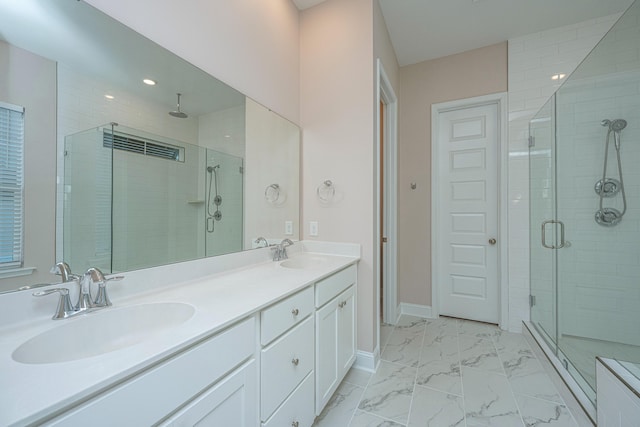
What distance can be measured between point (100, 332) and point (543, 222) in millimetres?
3020

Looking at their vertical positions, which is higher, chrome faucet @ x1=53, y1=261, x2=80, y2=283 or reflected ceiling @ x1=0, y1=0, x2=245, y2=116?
reflected ceiling @ x1=0, y1=0, x2=245, y2=116

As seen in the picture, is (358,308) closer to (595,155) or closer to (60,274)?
(60,274)

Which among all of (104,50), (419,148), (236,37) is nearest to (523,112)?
(419,148)

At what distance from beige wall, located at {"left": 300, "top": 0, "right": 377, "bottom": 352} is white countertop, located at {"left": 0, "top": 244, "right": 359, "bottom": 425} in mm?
698

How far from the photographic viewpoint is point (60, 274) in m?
0.81

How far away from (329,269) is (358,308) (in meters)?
0.61

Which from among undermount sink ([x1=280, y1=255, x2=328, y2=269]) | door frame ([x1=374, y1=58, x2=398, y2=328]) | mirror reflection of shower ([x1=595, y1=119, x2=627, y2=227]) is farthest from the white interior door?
undermount sink ([x1=280, y1=255, x2=328, y2=269])

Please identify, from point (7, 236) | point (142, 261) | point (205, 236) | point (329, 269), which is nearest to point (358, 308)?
point (329, 269)

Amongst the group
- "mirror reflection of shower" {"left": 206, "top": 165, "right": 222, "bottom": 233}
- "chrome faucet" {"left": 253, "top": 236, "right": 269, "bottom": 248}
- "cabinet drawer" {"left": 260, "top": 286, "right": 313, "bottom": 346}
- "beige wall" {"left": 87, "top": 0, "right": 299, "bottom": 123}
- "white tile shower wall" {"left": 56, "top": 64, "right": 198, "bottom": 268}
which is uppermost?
"beige wall" {"left": 87, "top": 0, "right": 299, "bottom": 123}

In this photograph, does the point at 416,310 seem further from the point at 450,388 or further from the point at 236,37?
the point at 236,37

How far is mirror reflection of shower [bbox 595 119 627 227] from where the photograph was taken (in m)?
1.67

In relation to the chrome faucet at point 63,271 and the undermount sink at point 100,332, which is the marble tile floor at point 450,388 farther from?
the chrome faucet at point 63,271

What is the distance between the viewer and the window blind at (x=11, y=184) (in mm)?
748

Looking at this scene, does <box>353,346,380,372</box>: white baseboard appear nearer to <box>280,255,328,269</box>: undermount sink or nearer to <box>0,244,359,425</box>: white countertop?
<box>280,255,328,269</box>: undermount sink
